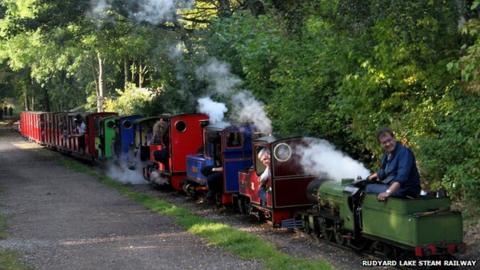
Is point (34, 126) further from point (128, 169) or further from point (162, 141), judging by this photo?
point (162, 141)

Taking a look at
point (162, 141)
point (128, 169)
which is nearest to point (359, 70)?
point (162, 141)

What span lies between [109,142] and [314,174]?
15.9 metres

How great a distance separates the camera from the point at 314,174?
12008mm

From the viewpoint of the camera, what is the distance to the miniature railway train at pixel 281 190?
8.34m

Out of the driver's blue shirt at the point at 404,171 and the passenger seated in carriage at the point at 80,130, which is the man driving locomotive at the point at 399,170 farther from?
the passenger seated in carriage at the point at 80,130

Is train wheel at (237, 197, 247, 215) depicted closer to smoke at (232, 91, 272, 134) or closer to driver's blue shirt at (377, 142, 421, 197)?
smoke at (232, 91, 272, 134)

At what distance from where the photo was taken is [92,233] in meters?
12.8

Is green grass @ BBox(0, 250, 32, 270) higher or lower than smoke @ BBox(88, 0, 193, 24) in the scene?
lower

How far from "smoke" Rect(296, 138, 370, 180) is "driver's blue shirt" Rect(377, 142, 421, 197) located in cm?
296

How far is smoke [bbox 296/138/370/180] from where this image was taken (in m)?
11.7

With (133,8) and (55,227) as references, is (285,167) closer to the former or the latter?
(55,227)

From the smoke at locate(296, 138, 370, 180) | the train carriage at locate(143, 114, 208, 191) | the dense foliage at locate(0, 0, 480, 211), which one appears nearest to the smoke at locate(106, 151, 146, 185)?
the train carriage at locate(143, 114, 208, 191)

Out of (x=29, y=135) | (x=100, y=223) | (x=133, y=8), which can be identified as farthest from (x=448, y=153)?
(x=29, y=135)

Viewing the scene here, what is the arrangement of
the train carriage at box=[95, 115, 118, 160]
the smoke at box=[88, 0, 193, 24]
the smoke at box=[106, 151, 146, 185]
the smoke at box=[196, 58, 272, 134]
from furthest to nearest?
the train carriage at box=[95, 115, 118, 160] < the smoke at box=[88, 0, 193, 24] < the smoke at box=[106, 151, 146, 185] < the smoke at box=[196, 58, 272, 134]
